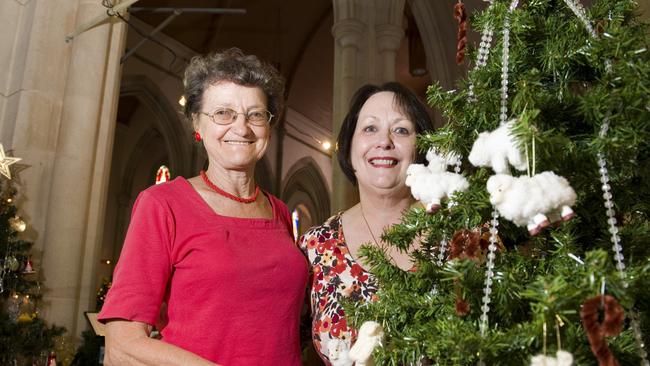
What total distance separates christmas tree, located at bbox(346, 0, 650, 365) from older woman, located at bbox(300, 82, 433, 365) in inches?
19.6

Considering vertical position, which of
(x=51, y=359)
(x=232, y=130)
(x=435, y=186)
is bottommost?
(x=51, y=359)

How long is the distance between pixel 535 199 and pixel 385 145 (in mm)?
1049

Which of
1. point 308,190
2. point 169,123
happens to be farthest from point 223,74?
point 308,190

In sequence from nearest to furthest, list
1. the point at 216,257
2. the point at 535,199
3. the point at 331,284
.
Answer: the point at 535,199 → the point at 216,257 → the point at 331,284

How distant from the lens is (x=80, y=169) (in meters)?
6.23

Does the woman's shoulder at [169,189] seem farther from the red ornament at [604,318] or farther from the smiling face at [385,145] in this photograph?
the red ornament at [604,318]

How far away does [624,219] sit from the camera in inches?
51.9

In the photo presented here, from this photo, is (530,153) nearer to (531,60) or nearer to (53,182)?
(531,60)

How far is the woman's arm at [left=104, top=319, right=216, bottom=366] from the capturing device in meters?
1.49

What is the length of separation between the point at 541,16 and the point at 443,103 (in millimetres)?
301

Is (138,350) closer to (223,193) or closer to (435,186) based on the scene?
(223,193)

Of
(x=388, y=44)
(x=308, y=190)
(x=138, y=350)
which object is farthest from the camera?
(x=308, y=190)

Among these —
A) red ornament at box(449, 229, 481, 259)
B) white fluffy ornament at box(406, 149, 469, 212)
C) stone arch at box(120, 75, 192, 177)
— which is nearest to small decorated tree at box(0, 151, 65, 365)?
white fluffy ornament at box(406, 149, 469, 212)

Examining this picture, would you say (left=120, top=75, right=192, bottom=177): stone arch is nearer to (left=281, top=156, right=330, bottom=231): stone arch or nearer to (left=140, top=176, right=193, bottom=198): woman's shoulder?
(left=281, top=156, right=330, bottom=231): stone arch
